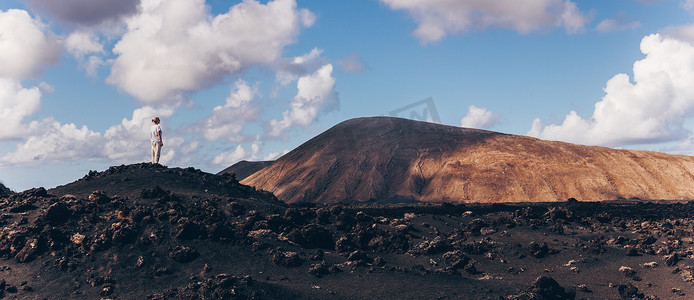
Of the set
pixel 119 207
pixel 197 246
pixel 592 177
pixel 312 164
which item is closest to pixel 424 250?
pixel 197 246

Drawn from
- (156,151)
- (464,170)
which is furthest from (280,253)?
(464,170)

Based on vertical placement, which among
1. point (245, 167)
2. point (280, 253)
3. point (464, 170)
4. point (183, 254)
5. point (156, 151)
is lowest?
point (280, 253)

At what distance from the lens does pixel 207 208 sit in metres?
23.6

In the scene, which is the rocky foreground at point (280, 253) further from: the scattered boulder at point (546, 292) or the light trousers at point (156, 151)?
the light trousers at point (156, 151)

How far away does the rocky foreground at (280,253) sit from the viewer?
58.6ft

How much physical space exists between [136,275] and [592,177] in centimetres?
6528

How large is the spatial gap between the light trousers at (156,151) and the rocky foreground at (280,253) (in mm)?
1093

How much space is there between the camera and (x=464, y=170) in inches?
2886

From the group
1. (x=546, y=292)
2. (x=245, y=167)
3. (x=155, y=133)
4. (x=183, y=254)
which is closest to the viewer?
(x=546, y=292)

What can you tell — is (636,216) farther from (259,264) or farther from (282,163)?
(282,163)

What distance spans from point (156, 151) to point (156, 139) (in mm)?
1246

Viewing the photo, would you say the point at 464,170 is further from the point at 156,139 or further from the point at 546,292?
the point at 546,292

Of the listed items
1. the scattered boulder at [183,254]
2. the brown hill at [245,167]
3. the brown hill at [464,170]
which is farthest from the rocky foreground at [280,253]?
the brown hill at [245,167]

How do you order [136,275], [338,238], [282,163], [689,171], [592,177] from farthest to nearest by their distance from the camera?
[282,163], [689,171], [592,177], [338,238], [136,275]
